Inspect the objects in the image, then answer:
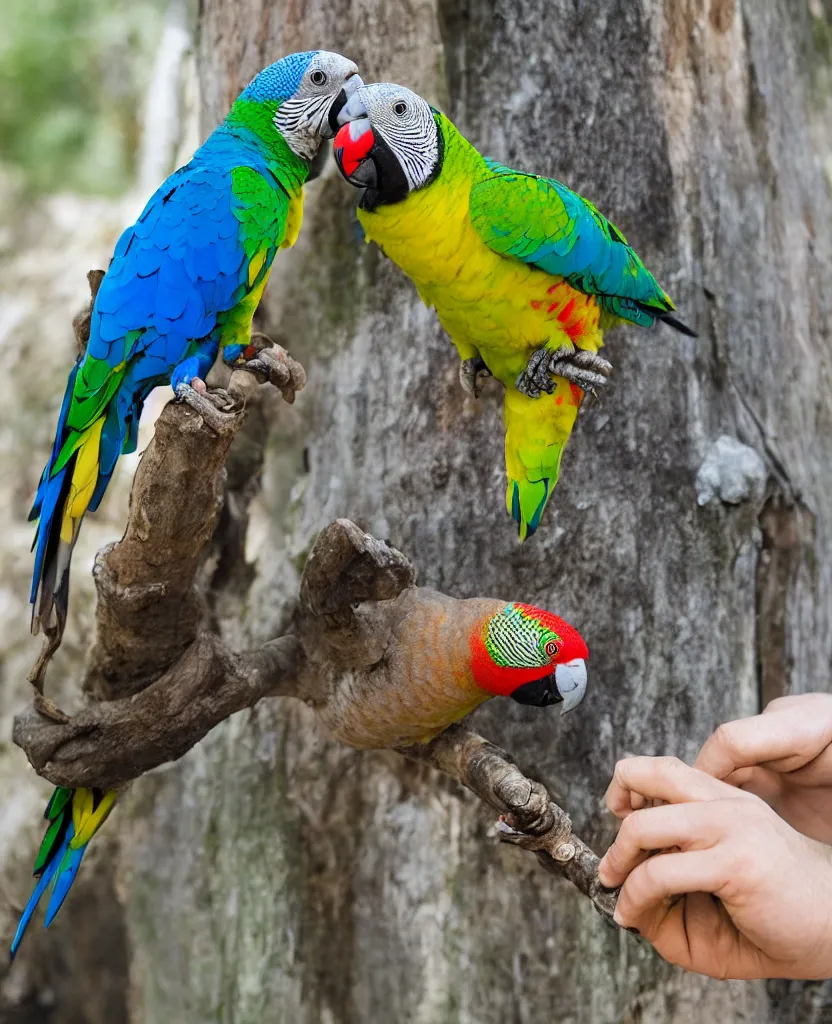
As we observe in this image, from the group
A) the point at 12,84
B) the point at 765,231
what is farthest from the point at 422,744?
the point at 12,84

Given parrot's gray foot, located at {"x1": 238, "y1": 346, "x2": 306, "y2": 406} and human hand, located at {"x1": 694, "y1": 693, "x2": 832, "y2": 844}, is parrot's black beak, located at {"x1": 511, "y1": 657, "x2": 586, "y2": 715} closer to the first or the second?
human hand, located at {"x1": 694, "y1": 693, "x2": 832, "y2": 844}

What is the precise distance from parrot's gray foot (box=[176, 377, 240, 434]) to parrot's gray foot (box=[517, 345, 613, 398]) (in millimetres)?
440

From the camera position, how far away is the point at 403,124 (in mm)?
1283

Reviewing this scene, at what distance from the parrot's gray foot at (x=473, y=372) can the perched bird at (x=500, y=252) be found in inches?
2.2

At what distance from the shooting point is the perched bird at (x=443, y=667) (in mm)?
1405

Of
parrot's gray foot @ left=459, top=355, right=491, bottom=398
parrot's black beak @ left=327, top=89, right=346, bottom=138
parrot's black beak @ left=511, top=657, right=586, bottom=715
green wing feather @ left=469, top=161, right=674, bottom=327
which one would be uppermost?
parrot's black beak @ left=327, top=89, right=346, bottom=138

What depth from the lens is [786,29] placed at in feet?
6.97

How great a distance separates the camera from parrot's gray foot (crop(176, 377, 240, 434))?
125 centimetres

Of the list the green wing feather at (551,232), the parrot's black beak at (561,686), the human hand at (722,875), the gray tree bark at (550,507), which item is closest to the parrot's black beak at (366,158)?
the green wing feather at (551,232)

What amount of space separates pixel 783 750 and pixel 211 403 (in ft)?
2.77

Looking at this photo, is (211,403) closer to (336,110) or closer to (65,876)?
(336,110)

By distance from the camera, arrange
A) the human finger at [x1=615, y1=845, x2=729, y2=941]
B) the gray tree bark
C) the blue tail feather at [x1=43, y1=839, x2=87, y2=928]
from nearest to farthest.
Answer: the human finger at [x1=615, y1=845, x2=729, y2=941], the blue tail feather at [x1=43, y1=839, x2=87, y2=928], the gray tree bark

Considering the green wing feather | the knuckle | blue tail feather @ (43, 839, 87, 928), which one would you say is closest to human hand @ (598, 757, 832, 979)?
the knuckle

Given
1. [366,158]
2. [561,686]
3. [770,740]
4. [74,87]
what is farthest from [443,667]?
[74,87]
